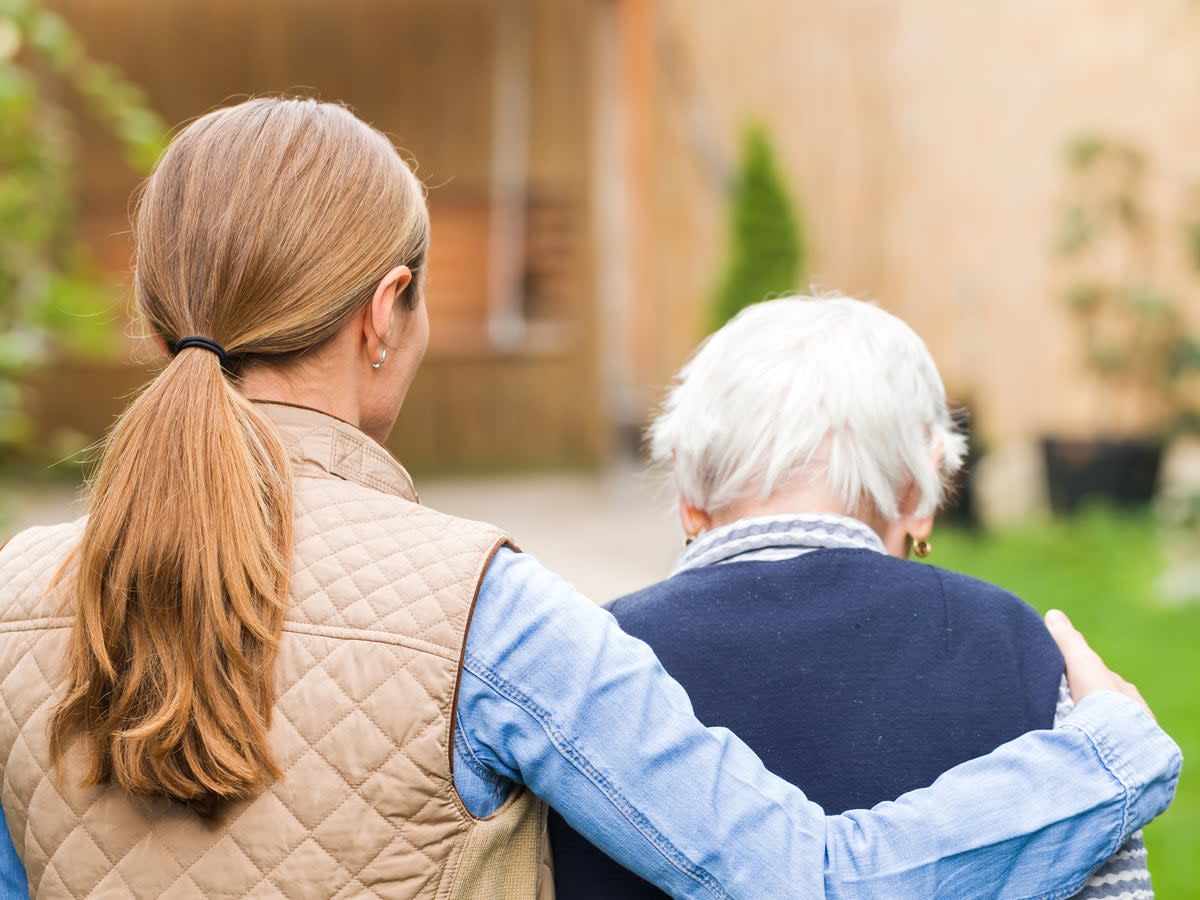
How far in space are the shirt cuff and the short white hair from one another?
38cm

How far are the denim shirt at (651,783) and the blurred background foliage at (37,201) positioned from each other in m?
2.38

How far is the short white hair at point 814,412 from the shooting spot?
1.66m

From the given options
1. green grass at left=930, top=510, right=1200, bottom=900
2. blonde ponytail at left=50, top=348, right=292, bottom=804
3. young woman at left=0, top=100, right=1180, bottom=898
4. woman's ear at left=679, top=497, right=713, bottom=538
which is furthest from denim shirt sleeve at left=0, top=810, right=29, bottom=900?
green grass at left=930, top=510, right=1200, bottom=900

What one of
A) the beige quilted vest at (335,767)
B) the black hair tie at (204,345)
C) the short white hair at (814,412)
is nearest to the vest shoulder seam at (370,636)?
the beige quilted vest at (335,767)

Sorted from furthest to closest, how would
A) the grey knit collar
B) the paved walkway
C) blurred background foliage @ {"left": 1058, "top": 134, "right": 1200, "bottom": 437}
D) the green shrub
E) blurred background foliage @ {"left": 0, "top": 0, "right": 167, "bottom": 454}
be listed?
the green shrub, blurred background foliage @ {"left": 1058, "top": 134, "right": 1200, "bottom": 437}, the paved walkway, blurred background foliage @ {"left": 0, "top": 0, "right": 167, "bottom": 454}, the grey knit collar

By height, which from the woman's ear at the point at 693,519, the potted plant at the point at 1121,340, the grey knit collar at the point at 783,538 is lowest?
the potted plant at the point at 1121,340

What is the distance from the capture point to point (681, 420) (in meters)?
1.75

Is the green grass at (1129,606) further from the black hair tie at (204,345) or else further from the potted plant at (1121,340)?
the black hair tie at (204,345)

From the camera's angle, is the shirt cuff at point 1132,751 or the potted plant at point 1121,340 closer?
the shirt cuff at point 1132,751

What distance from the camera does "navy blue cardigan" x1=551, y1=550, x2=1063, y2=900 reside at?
1.52 meters

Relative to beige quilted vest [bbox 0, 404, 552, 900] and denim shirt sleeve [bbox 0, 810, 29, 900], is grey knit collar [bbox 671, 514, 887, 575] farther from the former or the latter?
denim shirt sleeve [bbox 0, 810, 29, 900]

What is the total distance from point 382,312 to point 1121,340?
26.4 ft

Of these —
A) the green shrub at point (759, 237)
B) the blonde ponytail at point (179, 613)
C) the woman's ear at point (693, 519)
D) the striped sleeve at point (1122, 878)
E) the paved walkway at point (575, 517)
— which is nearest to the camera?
the blonde ponytail at point (179, 613)

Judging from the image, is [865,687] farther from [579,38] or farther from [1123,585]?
[579,38]
